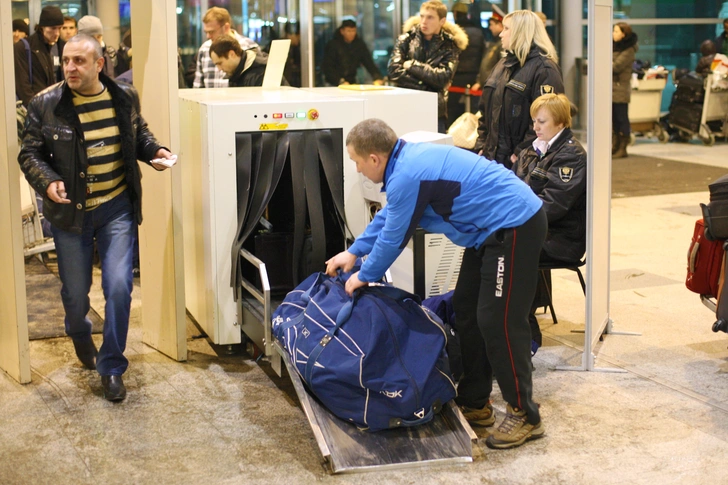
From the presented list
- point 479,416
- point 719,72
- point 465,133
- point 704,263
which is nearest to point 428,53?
point 465,133

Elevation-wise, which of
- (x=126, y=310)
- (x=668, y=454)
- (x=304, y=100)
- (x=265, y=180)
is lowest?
(x=668, y=454)

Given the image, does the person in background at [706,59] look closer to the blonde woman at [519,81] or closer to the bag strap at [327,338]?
the blonde woman at [519,81]

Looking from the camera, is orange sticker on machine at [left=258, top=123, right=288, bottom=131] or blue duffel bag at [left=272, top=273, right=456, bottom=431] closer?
blue duffel bag at [left=272, top=273, right=456, bottom=431]

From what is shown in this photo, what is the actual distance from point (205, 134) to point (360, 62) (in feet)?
21.9

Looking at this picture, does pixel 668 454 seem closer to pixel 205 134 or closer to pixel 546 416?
pixel 546 416

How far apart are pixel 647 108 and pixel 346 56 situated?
455 cm

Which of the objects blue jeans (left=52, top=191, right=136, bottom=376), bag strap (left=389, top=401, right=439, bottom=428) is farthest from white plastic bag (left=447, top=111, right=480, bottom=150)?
bag strap (left=389, top=401, right=439, bottom=428)

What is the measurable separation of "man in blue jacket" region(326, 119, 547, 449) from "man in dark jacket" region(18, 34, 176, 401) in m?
1.04

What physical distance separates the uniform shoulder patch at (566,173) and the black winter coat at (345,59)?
6439mm

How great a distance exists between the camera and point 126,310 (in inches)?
161

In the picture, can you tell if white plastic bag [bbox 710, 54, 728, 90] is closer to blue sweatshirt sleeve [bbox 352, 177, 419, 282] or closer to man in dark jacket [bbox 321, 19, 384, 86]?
man in dark jacket [bbox 321, 19, 384, 86]

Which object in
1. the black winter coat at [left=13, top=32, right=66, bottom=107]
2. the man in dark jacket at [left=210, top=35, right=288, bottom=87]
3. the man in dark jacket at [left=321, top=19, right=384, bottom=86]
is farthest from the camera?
the man in dark jacket at [left=321, top=19, right=384, bottom=86]

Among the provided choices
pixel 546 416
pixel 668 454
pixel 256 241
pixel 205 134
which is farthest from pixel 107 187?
pixel 668 454

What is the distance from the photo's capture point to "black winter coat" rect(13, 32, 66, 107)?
7172mm
